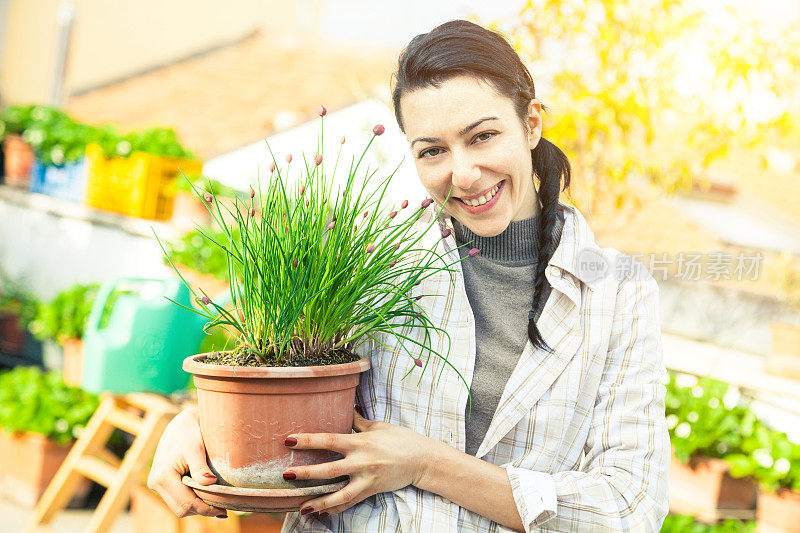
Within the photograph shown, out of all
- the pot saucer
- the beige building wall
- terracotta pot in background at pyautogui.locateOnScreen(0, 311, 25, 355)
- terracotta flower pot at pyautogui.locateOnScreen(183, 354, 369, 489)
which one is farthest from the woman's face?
the beige building wall

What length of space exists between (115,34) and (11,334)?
587 cm

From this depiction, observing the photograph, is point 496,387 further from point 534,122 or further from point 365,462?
point 534,122

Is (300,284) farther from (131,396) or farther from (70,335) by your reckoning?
(70,335)

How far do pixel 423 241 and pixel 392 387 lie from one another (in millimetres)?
288

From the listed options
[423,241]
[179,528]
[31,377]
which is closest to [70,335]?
[31,377]

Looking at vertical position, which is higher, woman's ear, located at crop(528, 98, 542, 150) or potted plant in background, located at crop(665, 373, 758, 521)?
woman's ear, located at crop(528, 98, 542, 150)

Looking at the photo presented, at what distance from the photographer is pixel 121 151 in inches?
180

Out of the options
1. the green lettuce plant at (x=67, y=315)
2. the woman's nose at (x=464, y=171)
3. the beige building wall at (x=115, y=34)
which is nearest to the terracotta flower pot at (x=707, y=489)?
the woman's nose at (x=464, y=171)

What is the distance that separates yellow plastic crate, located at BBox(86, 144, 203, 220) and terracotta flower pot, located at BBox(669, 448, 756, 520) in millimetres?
2976

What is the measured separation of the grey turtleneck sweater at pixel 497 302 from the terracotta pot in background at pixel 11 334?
15.2ft

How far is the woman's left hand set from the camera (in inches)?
43.6

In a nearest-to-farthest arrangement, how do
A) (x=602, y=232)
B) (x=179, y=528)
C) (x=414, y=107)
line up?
(x=414, y=107), (x=179, y=528), (x=602, y=232)

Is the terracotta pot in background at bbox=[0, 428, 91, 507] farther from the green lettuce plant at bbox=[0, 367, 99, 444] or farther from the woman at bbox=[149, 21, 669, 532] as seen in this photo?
the woman at bbox=[149, 21, 669, 532]

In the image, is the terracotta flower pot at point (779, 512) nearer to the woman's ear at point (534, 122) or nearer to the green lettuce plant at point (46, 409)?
the woman's ear at point (534, 122)
